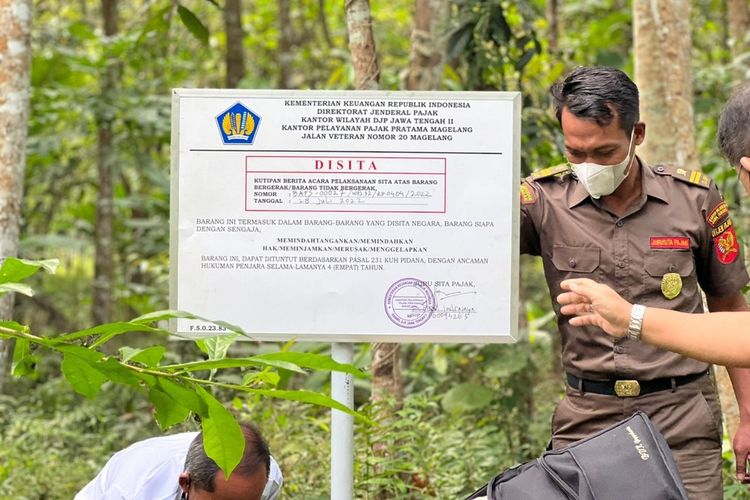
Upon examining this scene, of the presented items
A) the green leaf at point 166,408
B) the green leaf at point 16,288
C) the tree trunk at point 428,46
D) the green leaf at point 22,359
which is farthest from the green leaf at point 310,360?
the tree trunk at point 428,46

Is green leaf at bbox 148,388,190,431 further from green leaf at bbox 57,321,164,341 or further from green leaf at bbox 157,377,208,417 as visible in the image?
green leaf at bbox 57,321,164,341

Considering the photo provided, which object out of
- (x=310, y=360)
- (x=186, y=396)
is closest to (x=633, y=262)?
(x=310, y=360)

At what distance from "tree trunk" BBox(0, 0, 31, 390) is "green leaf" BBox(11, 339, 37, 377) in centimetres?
209

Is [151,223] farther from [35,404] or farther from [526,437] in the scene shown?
[526,437]

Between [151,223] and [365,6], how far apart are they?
4.62 metres

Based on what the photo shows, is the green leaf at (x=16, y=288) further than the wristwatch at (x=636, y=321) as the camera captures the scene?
No

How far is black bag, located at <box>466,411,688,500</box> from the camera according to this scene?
2.41m

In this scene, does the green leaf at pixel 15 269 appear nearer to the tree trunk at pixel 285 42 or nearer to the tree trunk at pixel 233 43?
the tree trunk at pixel 233 43

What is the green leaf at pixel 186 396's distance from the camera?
1.76 metres

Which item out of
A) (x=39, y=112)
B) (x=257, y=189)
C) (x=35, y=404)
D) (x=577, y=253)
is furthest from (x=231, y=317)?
(x=39, y=112)

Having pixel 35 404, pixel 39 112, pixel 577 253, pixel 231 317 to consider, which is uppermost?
pixel 39 112

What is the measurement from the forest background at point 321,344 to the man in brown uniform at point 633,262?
97cm

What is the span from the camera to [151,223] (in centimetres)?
818

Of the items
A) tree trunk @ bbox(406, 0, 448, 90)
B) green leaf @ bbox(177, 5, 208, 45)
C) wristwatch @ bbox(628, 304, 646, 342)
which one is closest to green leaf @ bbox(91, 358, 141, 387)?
wristwatch @ bbox(628, 304, 646, 342)
